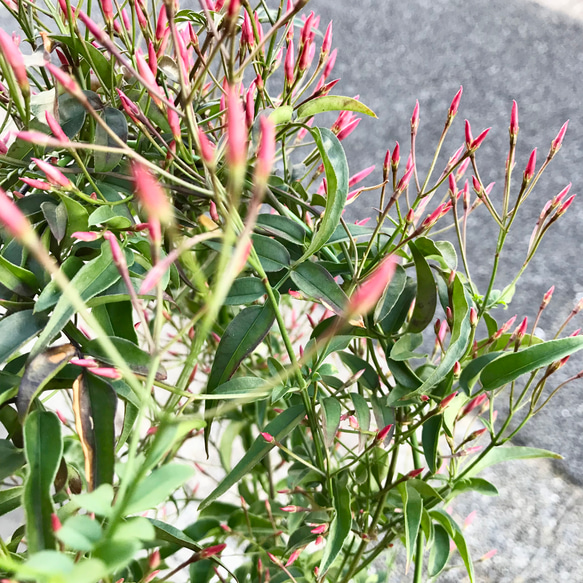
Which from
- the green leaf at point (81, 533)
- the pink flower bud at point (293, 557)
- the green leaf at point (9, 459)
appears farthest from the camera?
the pink flower bud at point (293, 557)

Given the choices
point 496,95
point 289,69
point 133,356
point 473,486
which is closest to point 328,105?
point 289,69

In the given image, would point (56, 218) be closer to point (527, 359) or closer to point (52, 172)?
point (52, 172)

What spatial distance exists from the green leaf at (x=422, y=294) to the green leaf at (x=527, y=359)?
4cm

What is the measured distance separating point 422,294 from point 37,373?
0.17 meters

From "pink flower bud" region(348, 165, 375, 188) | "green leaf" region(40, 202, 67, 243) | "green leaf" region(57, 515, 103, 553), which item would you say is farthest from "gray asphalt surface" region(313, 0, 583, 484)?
"green leaf" region(57, 515, 103, 553)

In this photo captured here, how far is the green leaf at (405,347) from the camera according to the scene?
272 mm

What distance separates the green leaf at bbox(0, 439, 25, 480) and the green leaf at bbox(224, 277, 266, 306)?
0.11 meters

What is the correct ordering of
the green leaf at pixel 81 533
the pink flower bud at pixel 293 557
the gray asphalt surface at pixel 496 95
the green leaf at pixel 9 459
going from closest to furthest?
the green leaf at pixel 81 533
the green leaf at pixel 9 459
the pink flower bud at pixel 293 557
the gray asphalt surface at pixel 496 95

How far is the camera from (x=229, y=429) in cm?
53

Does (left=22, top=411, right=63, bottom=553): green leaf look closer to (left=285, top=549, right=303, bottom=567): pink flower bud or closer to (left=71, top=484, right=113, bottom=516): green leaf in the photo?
(left=71, top=484, right=113, bottom=516): green leaf

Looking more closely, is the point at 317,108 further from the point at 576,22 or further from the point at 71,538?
the point at 576,22

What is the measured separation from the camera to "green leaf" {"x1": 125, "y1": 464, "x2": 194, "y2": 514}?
0.12 metres

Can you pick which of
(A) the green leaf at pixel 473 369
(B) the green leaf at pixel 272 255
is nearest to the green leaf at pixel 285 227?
(B) the green leaf at pixel 272 255

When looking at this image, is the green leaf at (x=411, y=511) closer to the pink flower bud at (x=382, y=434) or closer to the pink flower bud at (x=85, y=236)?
the pink flower bud at (x=382, y=434)
